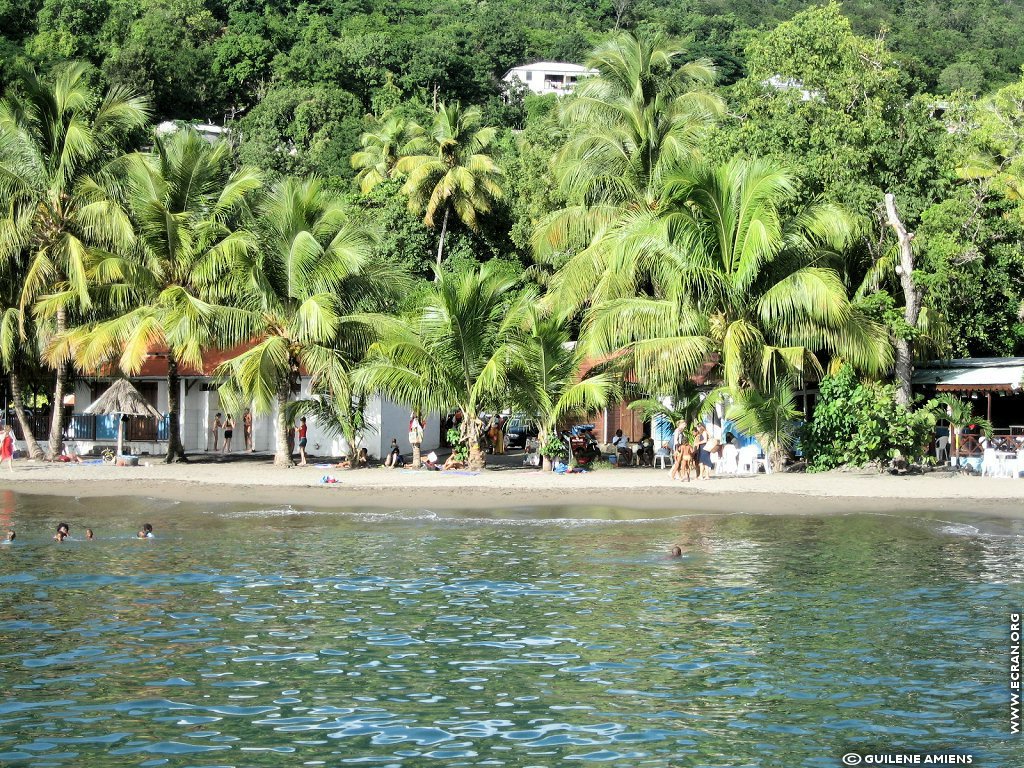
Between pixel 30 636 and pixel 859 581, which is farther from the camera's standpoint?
pixel 859 581

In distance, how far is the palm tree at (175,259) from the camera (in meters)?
30.2

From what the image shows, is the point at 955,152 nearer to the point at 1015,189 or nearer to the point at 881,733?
the point at 1015,189

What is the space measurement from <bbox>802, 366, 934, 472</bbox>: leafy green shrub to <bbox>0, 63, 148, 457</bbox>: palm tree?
18.4 metres

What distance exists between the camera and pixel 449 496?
25562 millimetres

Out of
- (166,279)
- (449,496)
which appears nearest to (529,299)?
(449,496)

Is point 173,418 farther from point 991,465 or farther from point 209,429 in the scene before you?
point 991,465

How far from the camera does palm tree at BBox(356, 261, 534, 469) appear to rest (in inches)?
1150

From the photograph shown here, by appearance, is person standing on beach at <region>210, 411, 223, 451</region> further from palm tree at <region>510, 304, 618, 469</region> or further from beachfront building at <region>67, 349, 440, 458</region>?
palm tree at <region>510, 304, 618, 469</region>

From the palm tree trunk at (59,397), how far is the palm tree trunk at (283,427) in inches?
243

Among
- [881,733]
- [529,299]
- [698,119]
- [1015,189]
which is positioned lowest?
[881,733]

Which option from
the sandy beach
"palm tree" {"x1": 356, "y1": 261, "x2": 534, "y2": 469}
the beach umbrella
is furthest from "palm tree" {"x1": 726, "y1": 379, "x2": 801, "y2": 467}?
the beach umbrella

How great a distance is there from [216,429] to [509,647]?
2488cm

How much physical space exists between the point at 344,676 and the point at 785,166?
21777 millimetres

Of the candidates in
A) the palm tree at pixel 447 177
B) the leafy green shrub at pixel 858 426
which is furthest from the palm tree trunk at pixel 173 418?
the palm tree at pixel 447 177
